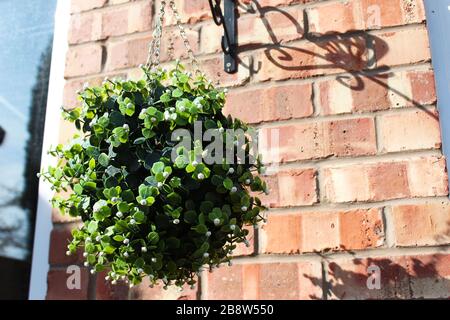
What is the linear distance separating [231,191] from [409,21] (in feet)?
2.03

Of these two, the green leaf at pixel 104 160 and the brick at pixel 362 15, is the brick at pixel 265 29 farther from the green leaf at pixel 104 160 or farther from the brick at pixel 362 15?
the green leaf at pixel 104 160

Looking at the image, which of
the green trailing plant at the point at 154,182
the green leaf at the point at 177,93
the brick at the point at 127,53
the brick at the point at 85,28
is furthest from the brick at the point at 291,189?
the brick at the point at 85,28

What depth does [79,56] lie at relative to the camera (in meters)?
1.44

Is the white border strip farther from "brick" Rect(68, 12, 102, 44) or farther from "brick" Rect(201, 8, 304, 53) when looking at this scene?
"brick" Rect(201, 8, 304, 53)

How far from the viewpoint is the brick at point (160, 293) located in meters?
1.21

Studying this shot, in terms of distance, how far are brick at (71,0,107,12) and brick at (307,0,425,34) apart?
56cm

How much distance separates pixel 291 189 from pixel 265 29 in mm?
390

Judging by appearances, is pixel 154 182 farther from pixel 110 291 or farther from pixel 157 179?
pixel 110 291

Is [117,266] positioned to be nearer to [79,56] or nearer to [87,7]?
[79,56]

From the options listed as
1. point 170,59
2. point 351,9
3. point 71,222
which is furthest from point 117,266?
point 351,9

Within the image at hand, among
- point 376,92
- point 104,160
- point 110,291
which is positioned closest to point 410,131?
point 376,92

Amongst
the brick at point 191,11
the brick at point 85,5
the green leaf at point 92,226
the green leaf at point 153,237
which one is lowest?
the green leaf at point 153,237

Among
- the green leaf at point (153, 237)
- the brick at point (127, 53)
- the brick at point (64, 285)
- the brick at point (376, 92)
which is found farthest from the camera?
the brick at point (127, 53)

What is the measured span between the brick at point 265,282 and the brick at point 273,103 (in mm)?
329
